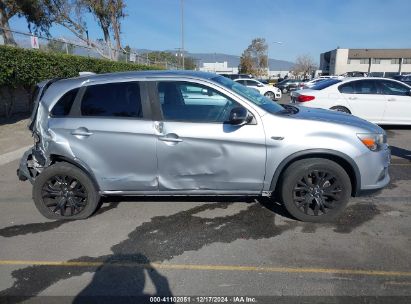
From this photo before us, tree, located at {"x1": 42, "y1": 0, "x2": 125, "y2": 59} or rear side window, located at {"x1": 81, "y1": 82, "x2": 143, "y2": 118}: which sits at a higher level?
tree, located at {"x1": 42, "y1": 0, "x2": 125, "y2": 59}

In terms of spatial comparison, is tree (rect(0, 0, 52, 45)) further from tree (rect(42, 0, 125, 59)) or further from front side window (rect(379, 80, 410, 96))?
front side window (rect(379, 80, 410, 96))

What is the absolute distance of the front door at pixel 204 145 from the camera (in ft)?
12.5

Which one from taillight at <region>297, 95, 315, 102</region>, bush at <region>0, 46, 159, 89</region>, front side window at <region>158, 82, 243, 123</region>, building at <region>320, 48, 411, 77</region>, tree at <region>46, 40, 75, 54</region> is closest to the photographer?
front side window at <region>158, 82, 243, 123</region>

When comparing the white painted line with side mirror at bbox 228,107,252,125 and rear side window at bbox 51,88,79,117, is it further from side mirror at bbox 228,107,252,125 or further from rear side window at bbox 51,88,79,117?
side mirror at bbox 228,107,252,125

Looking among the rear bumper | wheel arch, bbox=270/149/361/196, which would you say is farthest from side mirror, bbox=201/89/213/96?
the rear bumper

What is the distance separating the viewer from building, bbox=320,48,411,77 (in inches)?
3164

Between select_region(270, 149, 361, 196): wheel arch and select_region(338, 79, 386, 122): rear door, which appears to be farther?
select_region(338, 79, 386, 122): rear door

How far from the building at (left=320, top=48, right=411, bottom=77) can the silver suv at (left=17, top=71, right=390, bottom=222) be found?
8304 centimetres

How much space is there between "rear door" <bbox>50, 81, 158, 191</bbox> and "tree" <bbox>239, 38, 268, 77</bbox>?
2515 inches

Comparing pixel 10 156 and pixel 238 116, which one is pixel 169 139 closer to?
pixel 238 116

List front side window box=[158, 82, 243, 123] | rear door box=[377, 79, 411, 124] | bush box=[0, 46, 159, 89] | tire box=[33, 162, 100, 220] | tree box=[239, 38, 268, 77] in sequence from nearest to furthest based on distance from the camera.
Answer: front side window box=[158, 82, 243, 123] → tire box=[33, 162, 100, 220] → bush box=[0, 46, 159, 89] → rear door box=[377, 79, 411, 124] → tree box=[239, 38, 268, 77]

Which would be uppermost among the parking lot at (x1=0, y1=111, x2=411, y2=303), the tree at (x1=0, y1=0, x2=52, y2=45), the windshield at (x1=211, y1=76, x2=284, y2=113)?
the tree at (x1=0, y1=0, x2=52, y2=45)

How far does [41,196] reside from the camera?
4.19 meters

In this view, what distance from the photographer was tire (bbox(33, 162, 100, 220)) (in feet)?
13.5
